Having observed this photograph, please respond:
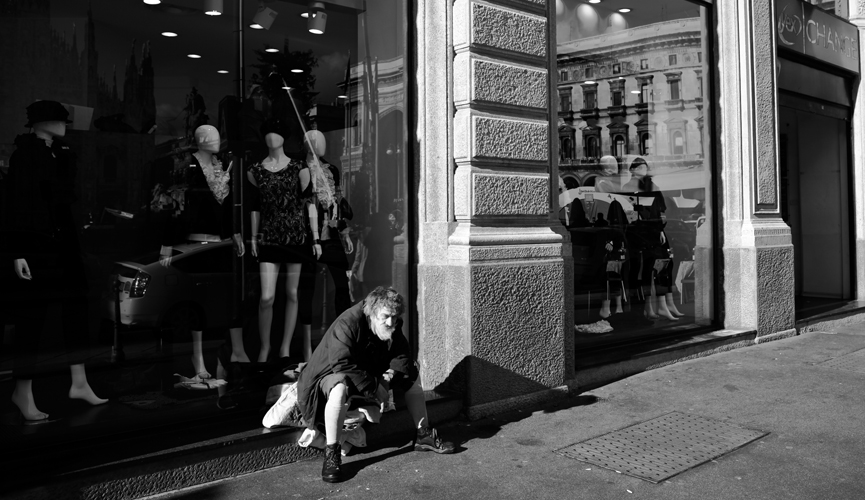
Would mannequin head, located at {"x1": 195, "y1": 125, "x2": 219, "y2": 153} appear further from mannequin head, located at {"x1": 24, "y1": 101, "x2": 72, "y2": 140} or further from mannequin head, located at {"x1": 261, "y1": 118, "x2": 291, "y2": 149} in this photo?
mannequin head, located at {"x1": 24, "y1": 101, "x2": 72, "y2": 140}

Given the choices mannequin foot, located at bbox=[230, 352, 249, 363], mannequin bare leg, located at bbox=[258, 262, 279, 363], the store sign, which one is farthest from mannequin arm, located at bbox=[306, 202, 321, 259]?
the store sign

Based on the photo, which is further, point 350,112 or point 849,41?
point 849,41

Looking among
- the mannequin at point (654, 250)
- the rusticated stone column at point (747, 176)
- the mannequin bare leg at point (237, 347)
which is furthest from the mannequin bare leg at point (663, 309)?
the mannequin bare leg at point (237, 347)

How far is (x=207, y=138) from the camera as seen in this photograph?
5910 millimetres

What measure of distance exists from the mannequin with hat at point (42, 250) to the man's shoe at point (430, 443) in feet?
7.29

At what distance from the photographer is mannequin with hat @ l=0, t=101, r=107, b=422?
203 inches

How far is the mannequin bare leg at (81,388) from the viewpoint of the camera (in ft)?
17.3

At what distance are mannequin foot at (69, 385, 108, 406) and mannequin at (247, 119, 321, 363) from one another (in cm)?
125

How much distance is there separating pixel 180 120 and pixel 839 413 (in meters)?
5.49

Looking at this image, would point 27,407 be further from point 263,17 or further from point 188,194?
point 263,17

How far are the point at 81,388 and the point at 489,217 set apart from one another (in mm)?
3171

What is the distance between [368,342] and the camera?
486 cm

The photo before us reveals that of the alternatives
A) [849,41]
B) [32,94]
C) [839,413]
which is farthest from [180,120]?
[849,41]

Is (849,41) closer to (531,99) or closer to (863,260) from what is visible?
(863,260)
